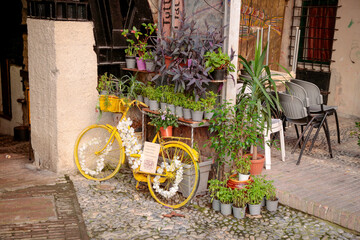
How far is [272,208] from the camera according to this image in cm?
496

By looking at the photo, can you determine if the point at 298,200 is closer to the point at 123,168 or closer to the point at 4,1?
the point at 123,168

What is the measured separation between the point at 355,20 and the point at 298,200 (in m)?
5.53

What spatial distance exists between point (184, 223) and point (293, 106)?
2.53 m

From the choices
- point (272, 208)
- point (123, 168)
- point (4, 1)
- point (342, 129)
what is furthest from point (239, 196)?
point (4, 1)

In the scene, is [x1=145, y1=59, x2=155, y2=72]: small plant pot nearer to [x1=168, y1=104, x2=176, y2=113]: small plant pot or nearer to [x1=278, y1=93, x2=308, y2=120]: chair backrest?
[x1=168, y1=104, x2=176, y2=113]: small plant pot

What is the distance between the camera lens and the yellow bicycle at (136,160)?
5.11 m

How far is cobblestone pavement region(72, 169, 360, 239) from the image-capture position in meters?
4.41

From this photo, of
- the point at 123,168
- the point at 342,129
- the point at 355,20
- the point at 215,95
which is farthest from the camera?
the point at 355,20

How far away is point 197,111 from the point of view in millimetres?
5113

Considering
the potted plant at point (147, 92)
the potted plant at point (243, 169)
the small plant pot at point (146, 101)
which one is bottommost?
the potted plant at point (243, 169)

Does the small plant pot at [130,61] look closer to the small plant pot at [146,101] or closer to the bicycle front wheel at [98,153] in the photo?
the small plant pot at [146,101]

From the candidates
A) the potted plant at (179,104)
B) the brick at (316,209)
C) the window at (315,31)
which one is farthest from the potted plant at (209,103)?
the window at (315,31)

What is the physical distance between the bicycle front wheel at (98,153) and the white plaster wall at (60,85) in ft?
0.44

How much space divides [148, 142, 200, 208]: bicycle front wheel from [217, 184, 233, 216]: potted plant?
0.30m
